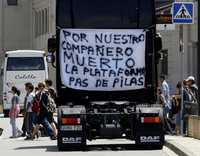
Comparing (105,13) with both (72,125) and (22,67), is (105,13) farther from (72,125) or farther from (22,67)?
(22,67)

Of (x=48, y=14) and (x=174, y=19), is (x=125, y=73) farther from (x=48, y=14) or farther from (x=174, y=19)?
(x=48, y=14)

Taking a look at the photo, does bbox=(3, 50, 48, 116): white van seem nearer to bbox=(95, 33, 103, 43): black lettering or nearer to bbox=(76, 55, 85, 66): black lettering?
bbox=(76, 55, 85, 66): black lettering

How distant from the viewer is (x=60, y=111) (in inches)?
785

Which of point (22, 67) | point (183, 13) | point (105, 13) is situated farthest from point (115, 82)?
point (22, 67)

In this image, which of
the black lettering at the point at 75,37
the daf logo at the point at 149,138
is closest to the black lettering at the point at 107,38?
the black lettering at the point at 75,37

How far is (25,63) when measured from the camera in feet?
152

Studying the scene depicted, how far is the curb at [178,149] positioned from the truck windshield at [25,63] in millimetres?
25163

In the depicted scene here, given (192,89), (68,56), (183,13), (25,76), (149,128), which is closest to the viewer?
(149,128)

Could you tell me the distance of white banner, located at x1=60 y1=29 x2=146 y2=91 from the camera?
67.0 feet

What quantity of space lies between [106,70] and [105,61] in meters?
0.24

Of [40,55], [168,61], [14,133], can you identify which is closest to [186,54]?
[168,61]

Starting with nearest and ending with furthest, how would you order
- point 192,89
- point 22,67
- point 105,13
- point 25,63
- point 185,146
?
point 185,146 < point 105,13 < point 192,89 < point 22,67 < point 25,63

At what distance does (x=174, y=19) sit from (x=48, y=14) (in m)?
48.2

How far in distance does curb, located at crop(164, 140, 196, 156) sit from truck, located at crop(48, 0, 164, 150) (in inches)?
14.0
